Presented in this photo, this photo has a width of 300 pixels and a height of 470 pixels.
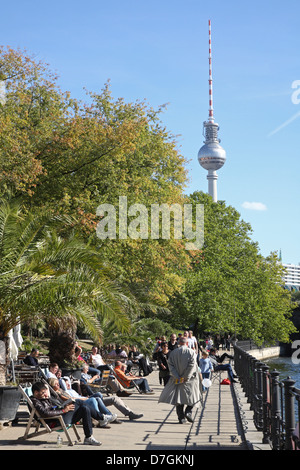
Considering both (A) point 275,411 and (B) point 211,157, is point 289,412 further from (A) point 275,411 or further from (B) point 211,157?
(B) point 211,157

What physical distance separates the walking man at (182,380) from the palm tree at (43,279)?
2.49 m

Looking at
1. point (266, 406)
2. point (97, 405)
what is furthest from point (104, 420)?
point (266, 406)

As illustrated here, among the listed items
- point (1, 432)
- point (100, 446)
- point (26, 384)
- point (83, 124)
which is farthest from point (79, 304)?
point (83, 124)

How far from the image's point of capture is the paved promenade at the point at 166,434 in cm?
924

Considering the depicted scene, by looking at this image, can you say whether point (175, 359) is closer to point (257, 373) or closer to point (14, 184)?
point (257, 373)

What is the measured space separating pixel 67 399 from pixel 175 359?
2210mm

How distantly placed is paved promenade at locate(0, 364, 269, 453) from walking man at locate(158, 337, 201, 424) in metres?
0.46

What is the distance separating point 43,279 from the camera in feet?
42.5

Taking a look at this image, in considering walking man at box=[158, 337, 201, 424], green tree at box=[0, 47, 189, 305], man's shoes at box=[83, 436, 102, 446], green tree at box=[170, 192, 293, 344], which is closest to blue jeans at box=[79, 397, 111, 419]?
walking man at box=[158, 337, 201, 424]

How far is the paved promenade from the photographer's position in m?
9.24

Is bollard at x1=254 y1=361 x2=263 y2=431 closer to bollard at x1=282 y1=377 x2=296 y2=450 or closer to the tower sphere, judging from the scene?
bollard at x1=282 y1=377 x2=296 y2=450

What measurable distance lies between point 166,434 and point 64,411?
1.81m

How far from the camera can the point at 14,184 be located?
73.3 feet

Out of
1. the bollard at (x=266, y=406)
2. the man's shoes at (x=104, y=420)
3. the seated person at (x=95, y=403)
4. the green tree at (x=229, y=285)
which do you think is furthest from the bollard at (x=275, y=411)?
the green tree at (x=229, y=285)
